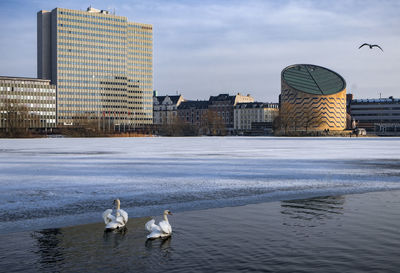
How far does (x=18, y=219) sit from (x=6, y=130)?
129754mm

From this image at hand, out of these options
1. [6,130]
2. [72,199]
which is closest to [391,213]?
[72,199]

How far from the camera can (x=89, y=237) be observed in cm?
1193

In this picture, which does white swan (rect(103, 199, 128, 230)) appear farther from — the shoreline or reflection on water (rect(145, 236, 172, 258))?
reflection on water (rect(145, 236, 172, 258))

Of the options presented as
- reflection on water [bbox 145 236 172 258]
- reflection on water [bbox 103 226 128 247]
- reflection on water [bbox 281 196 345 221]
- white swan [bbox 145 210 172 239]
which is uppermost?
white swan [bbox 145 210 172 239]

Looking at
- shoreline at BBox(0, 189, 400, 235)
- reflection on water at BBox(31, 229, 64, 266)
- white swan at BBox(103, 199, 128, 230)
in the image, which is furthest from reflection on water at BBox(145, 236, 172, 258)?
shoreline at BBox(0, 189, 400, 235)

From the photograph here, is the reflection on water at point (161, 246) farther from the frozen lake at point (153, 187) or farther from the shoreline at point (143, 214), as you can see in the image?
the frozen lake at point (153, 187)

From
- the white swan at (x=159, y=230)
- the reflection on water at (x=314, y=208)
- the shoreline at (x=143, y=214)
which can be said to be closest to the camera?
the white swan at (x=159, y=230)

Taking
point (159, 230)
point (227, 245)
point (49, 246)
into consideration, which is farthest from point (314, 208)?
point (49, 246)

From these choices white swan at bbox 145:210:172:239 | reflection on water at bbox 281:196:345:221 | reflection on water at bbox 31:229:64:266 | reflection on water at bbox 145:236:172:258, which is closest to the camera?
reflection on water at bbox 31:229:64:266

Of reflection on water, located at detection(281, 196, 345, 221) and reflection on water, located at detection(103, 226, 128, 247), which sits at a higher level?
reflection on water, located at detection(281, 196, 345, 221)

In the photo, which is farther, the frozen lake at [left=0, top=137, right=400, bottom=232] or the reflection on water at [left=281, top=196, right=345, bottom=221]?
the frozen lake at [left=0, top=137, right=400, bottom=232]

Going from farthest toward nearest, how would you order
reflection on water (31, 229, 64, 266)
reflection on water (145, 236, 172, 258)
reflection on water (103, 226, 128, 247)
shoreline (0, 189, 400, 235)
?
1. shoreline (0, 189, 400, 235)
2. reflection on water (103, 226, 128, 247)
3. reflection on water (145, 236, 172, 258)
4. reflection on water (31, 229, 64, 266)

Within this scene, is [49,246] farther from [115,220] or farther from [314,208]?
[314,208]

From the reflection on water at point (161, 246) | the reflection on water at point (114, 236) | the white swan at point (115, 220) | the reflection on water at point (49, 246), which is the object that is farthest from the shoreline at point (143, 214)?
the reflection on water at point (161, 246)
